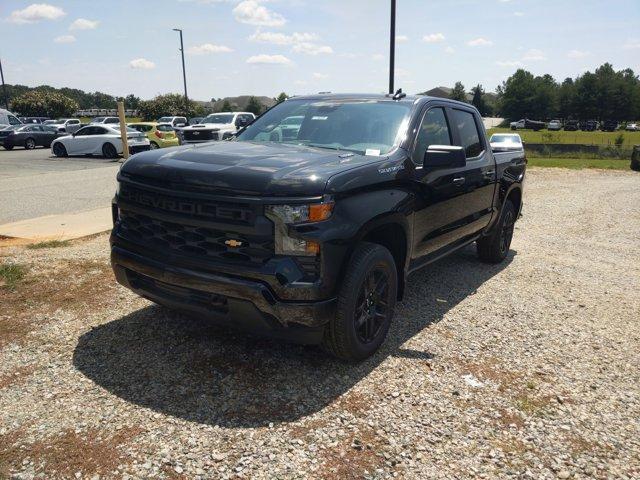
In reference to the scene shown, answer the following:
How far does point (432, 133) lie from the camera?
4.48m

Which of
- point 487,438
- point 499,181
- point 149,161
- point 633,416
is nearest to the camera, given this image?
point 487,438

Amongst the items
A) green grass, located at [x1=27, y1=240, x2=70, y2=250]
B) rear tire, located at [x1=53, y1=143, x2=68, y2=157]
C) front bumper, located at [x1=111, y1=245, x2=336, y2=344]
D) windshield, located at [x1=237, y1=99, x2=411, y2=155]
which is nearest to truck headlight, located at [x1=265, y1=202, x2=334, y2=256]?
front bumper, located at [x1=111, y1=245, x2=336, y2=344]

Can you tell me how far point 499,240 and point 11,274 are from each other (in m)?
5.40

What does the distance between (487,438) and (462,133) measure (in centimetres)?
317

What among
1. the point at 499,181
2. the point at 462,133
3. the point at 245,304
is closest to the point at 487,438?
the point at 245,304

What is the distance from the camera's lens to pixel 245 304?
3.04m

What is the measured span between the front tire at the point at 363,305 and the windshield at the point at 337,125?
88 cm

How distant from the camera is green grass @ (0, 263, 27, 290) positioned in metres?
4.93

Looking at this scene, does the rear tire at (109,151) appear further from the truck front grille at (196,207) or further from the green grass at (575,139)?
the green grass at (575,139)

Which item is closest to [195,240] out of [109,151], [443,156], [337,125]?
[337,125]

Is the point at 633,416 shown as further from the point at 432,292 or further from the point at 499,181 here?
the point at 499,181

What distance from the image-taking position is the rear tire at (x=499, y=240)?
6188 mm

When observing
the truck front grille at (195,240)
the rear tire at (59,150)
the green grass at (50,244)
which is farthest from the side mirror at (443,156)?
the rear tire at (59,150)

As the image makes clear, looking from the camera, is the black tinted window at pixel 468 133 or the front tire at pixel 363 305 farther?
the black tinted window at pixel 468 133
